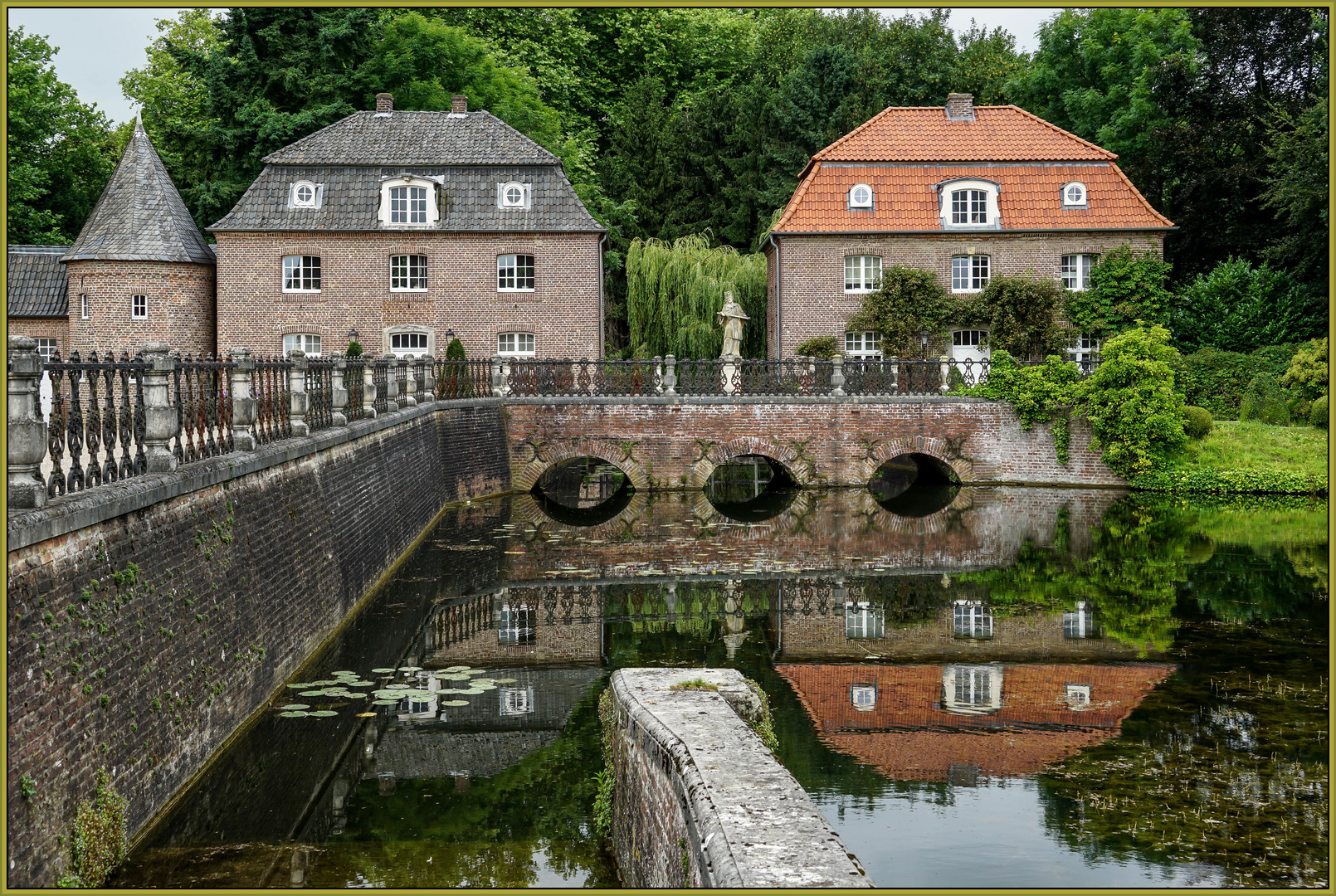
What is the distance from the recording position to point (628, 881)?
6961 millimetres

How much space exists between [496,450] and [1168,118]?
78.1 ft

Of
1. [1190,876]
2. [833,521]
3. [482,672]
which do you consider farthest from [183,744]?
[833,521]

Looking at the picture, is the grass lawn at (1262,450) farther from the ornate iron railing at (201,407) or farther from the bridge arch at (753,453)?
the ornate iron railing at (201,407)

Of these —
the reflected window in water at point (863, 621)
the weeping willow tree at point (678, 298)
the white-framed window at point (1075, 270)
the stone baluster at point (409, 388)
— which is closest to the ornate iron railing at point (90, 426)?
the reflected window in water at point (863, 621)

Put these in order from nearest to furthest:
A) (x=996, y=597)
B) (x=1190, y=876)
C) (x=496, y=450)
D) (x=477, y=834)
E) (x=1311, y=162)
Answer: (x=1190, y=876)
(x=477, y=834)
(x=996, y=597)
(x=496, y=450)
(x=1311, y=162)

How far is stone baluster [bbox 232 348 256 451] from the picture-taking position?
33.2 feet

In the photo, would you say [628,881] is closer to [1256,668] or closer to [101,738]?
[101,738]

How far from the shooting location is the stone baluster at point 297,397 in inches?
484

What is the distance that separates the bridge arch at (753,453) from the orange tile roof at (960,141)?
10.1 meters

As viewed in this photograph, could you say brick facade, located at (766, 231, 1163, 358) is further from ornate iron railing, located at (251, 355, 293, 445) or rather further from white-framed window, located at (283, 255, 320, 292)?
Answer: ornate iron railing, located at (251, 355, 293, 445)

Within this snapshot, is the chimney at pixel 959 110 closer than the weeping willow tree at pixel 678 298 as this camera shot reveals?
No

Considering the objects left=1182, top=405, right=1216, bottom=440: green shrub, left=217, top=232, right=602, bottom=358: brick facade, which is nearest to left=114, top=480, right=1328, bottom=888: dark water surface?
left=1182, top=405, right=1216, bottom=440: green shrub

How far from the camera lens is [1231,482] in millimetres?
25156

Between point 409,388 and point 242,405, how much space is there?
1143 cm
